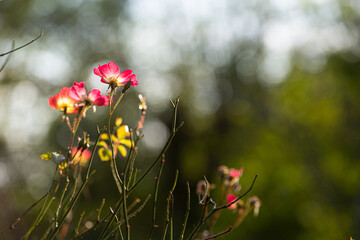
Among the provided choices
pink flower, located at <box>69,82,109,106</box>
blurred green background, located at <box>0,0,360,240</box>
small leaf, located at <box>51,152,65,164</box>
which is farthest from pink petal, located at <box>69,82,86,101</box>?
blurred green background, located at <box>0,0,360,240</box>

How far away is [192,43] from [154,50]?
0.92 meters

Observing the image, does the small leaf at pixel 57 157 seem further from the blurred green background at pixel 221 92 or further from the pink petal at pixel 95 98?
the blurred green background at pixel 221 92

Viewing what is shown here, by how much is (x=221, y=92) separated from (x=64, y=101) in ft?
26.9

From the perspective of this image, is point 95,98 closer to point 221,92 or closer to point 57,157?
point 57,157

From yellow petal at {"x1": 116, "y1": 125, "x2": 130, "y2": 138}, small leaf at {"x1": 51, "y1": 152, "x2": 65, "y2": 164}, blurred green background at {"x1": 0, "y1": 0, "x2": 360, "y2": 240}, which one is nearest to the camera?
small leaf at {"x1": 51, "y1": 152, "x2": 65, "y2": 164}

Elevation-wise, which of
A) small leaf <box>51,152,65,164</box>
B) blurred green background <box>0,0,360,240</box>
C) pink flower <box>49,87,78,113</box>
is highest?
pink flower <box>49,87,78,113</box>

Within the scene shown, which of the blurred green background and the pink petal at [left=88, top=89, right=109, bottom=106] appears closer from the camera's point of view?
the pink petal at [left=88, top=89, right=109, bottom=106]

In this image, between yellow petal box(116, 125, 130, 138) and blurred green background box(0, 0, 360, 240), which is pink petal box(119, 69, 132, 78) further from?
blurred green background box(0, 0, 360, 240)

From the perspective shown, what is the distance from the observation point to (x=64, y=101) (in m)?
0.72

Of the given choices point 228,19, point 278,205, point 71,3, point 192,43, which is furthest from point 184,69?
point 278,205

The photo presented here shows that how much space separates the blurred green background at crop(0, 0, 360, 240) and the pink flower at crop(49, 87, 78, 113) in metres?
5.46

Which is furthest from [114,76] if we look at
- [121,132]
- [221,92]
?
[221,92]

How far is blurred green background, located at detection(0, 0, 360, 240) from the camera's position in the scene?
6.79 m

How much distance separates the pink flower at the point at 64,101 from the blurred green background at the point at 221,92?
17.9 ft
